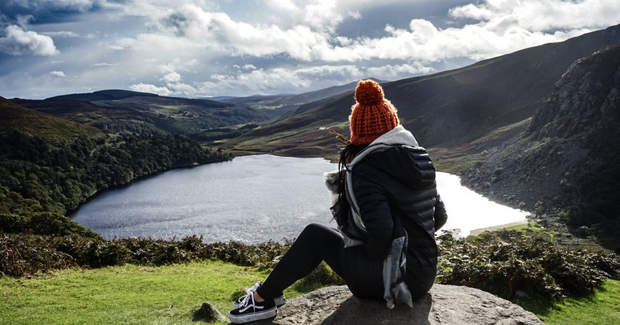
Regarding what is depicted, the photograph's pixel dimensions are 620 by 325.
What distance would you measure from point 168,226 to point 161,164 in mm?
57574

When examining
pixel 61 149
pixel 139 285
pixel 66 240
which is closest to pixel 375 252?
pixel 139 285

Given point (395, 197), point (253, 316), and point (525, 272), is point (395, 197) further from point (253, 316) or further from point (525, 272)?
point (525, 272)

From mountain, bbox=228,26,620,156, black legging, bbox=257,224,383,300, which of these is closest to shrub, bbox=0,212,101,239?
black legging, bbox=257,224,383,300

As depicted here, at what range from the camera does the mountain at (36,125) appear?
77.1 metres

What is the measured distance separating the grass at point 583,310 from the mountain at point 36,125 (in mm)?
88639

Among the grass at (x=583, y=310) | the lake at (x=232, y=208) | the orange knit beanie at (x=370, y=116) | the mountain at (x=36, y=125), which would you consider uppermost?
the mountain at (x=36, y=125)

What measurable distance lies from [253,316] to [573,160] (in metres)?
60.5

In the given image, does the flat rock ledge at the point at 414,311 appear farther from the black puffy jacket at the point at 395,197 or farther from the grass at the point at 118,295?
the grass at the point at 118,295

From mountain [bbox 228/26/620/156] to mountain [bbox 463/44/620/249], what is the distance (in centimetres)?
2410

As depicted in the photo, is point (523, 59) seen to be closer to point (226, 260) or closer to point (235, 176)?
point (235, 176)

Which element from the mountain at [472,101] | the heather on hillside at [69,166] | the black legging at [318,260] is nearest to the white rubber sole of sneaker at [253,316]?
the black legging at [318,260]

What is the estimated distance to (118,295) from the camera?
7.87 meters

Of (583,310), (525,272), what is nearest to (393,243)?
(525,272)

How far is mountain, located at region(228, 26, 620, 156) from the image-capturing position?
10906 centimetres
